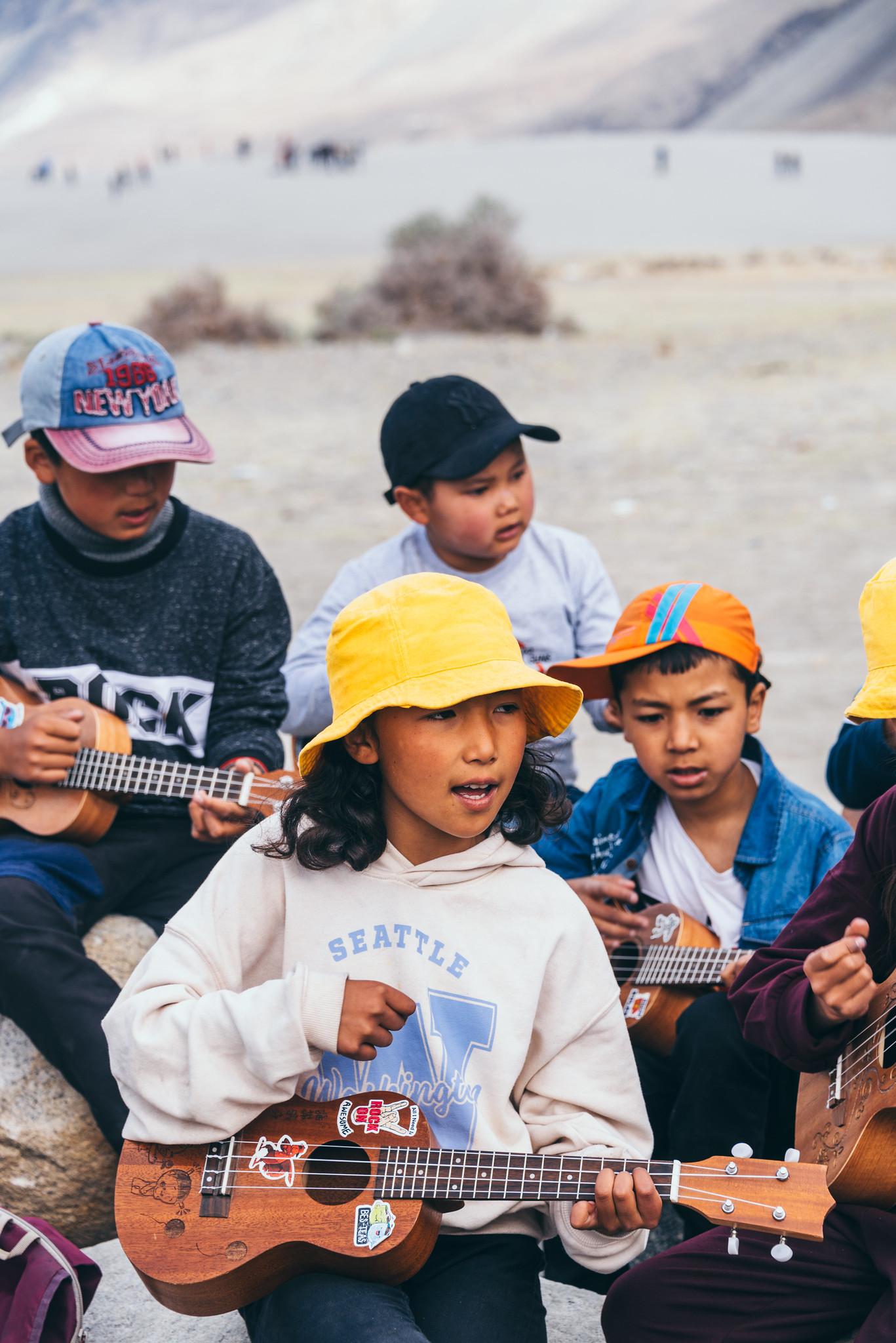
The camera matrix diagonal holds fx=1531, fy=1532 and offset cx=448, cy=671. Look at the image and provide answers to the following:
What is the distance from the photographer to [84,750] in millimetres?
3734

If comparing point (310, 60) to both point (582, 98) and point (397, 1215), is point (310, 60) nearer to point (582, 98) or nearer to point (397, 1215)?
point (582, 98)

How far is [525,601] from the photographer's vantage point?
4.27 meters

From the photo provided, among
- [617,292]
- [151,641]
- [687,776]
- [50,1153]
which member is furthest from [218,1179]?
[617,292]

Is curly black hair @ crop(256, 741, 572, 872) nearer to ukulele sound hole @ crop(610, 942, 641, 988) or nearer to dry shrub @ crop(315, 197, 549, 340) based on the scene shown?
ukulele sound hole @ crop(610, 942, 641, 988)

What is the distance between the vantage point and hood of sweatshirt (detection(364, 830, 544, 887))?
2621mm

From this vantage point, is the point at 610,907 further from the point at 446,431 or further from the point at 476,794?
the point at 446,431

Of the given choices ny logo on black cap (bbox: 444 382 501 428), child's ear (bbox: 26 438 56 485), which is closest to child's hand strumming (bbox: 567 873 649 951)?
ny logo on black cap (bbox: 444 382 501 428)

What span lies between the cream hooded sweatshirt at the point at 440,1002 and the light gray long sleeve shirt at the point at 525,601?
156cm

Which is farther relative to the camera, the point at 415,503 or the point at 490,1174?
the point at 415,503

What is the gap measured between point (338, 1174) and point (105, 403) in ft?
7.01

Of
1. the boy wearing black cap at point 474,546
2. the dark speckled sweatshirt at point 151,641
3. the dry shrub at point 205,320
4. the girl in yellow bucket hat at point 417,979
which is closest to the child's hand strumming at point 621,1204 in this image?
the girl in yellow bucket hat at point 417,979

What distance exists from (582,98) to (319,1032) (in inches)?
5553

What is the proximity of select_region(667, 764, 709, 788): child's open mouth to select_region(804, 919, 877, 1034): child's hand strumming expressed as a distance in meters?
0.84

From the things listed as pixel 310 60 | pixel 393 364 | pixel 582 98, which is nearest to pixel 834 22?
pixel 582 98
